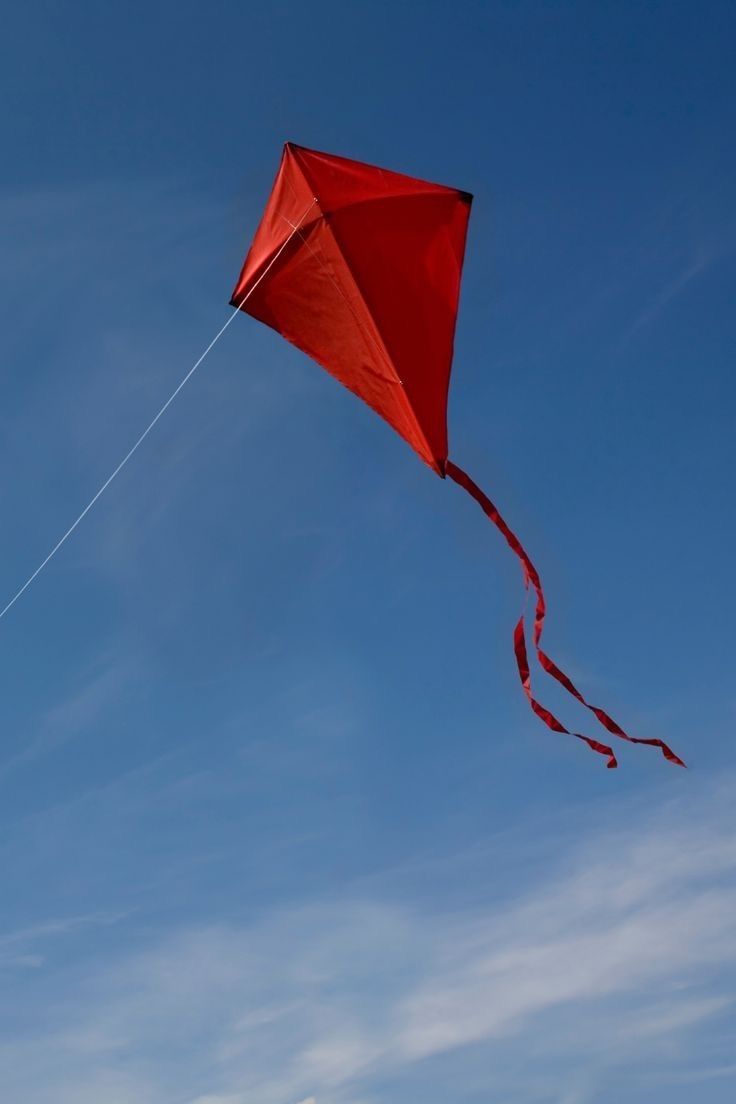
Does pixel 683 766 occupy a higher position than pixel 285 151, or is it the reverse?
pixel 285 151

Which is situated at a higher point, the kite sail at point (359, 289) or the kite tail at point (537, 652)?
the kite sail at point (359, 289)

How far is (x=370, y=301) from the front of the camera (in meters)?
15.0

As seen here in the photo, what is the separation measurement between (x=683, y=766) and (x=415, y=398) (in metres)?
6.01

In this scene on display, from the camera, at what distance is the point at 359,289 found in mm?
15008

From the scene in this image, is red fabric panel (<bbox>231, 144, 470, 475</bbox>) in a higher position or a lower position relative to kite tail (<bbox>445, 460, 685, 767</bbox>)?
higher

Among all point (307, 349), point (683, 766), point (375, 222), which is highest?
point (375, 222)

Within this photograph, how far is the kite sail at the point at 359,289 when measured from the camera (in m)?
15.0

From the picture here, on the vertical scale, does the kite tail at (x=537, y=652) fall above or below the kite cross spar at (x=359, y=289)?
below

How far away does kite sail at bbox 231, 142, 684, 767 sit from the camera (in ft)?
49.1

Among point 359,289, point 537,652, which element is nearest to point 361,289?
point 359,289

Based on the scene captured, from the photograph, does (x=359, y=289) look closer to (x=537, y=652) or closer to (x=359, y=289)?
(x=359, y=289)

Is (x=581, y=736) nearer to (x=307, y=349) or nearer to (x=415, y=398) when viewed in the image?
(x=415, y=398)

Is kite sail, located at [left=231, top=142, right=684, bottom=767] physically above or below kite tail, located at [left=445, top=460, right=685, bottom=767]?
above

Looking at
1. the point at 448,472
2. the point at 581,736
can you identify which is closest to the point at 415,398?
the point at 448,472
